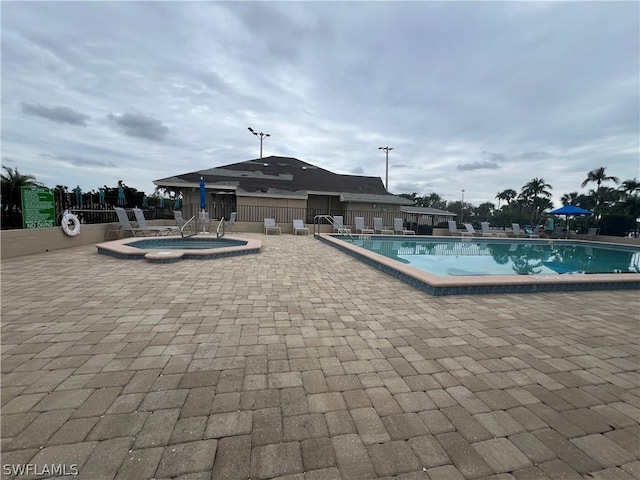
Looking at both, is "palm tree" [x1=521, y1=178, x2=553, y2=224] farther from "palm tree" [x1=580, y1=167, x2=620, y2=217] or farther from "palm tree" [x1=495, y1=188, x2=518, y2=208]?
"palm tree" [x1=580, y1=167, x2=620, y2=217]

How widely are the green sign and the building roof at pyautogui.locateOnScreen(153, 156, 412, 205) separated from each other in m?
7.89

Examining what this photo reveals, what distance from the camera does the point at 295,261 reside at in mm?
6906

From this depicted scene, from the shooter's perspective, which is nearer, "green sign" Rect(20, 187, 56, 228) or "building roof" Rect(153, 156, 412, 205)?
"green sign" Rect(20, 187, 56, 228)

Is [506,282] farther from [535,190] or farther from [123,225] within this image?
[535,190]

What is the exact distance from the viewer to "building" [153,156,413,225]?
52.0ft

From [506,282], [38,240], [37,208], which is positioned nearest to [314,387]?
[506,282]

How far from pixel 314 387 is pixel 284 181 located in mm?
18744

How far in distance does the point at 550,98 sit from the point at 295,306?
14.3 m

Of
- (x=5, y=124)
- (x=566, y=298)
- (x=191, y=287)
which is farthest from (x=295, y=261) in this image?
(x=5, y=124)

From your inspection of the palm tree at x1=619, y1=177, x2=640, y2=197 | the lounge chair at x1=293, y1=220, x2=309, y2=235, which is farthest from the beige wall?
the palm tree at x1=619, y1=177, x2=640, y2=197

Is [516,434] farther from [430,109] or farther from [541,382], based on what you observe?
[430,109]

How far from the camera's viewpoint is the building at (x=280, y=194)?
1584 cm

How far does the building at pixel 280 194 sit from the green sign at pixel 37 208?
6700 mm

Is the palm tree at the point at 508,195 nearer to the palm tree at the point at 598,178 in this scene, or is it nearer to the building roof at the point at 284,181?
the palm tree at the point at 598,178
